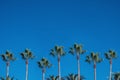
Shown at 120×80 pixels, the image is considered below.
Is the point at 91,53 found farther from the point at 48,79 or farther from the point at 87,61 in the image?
the point at 48,79

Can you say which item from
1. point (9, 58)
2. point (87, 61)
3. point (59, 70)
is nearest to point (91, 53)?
point (87, 61)

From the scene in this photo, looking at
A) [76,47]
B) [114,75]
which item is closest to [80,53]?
[76,47]

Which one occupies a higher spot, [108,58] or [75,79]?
[108,58]

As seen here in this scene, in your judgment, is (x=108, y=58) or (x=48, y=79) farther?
(x=108, y=58)

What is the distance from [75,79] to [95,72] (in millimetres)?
6753

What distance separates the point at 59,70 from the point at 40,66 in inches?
220

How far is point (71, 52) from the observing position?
11894 cm

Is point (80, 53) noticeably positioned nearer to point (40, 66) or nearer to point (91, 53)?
point (91, 53)

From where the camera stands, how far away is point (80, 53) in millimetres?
119125

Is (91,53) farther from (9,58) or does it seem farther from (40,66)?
(9,58)

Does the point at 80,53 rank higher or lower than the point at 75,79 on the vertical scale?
higher

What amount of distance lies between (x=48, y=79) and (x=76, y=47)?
12696 mm

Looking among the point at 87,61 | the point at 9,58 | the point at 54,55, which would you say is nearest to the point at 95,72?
the point at 87,61

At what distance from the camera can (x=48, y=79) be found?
113688mm
